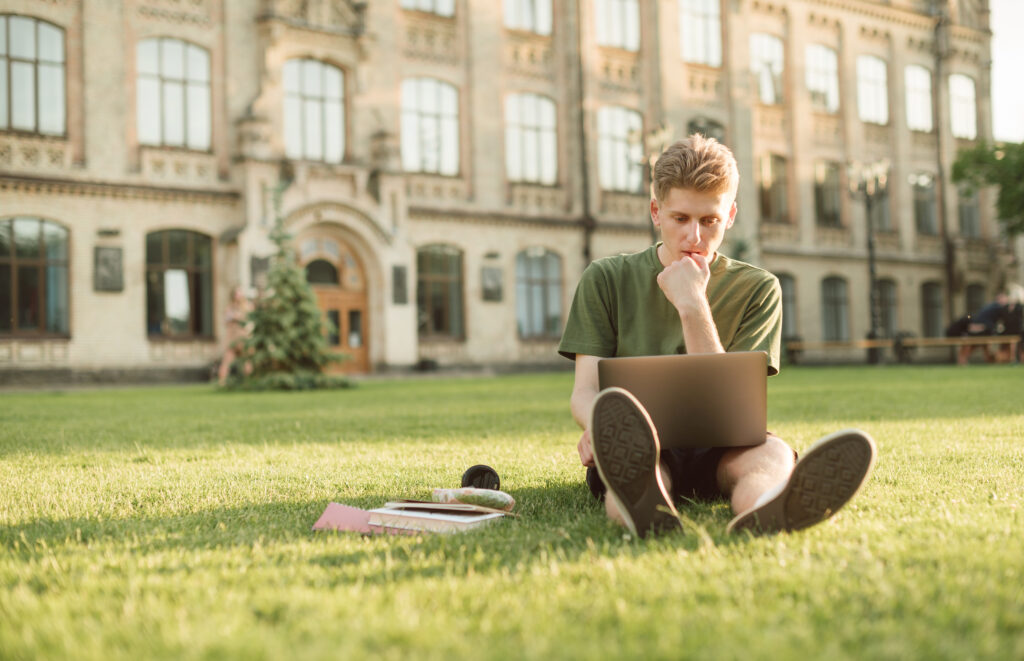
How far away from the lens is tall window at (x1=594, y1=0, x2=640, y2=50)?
3052 centimetres

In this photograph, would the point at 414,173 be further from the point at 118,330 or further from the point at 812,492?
the point at 812,492

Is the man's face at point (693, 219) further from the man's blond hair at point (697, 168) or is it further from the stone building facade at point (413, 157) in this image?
the stone building facade at point (413, 157)

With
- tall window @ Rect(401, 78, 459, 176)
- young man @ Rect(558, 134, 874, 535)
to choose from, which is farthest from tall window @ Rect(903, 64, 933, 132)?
young man @ Rect(558, 134, 874, 535)

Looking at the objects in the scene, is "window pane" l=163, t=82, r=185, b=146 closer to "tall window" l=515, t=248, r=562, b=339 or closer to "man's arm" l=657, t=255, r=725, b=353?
"tall window" l=515, t=248, r=562, b=339

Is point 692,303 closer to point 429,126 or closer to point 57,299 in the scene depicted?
point 57,299

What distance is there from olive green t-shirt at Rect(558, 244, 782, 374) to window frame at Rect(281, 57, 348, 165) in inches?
892

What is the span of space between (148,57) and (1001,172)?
29.2m

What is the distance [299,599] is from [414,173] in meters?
25.5

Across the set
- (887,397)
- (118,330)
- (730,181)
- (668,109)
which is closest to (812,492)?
(730,181)

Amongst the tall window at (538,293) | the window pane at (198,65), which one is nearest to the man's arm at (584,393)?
the window pane at (198,65)

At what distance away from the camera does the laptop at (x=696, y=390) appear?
125 inches

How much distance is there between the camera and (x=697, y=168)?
3.31m

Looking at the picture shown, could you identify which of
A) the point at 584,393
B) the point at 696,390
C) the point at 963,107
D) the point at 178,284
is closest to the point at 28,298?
the point at 178,284

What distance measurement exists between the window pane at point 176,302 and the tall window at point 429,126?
708cm
